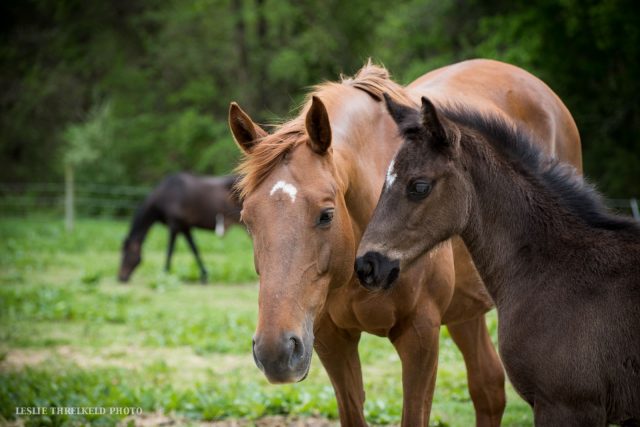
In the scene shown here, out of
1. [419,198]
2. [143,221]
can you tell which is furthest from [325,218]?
[143,221]

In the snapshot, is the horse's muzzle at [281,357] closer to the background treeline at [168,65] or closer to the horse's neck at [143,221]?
the horse's neck at [143,221]

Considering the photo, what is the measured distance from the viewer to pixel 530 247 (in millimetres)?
3564

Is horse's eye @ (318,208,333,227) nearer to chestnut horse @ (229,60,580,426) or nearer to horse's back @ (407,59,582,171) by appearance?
chestnut horse @ (229,60,580,426)

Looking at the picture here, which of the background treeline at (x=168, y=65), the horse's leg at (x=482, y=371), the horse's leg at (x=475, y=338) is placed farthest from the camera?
the background treeline at (x=168, y=65)

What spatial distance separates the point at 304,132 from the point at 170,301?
9.01 meters

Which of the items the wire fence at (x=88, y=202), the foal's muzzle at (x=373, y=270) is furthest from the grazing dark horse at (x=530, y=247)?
the wire fence at (x=88, y=202)

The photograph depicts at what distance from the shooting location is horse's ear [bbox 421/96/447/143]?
3.37 meters

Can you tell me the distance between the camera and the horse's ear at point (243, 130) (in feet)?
12.3

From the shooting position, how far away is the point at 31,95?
32.7 meters

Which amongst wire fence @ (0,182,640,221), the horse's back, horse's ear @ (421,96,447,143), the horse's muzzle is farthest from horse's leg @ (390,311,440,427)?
wire fence @ (0,182,640,221)

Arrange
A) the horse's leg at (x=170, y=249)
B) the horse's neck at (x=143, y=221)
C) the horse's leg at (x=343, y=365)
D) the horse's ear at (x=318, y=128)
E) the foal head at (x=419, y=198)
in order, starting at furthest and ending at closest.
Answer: the horse's neck at (x=143, y=221) → the horse's leg at (x=170, y=249) → the horse's leg at (x=343, y=365) → the horse's ear at (x=318, y=128) → the foal head at (x=419, y=198)

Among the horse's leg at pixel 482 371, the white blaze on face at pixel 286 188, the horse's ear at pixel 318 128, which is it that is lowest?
the horse's leg at pixel 482 371

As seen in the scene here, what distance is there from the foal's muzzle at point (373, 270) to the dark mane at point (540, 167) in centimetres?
86

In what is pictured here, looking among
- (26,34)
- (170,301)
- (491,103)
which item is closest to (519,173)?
(491,103)
